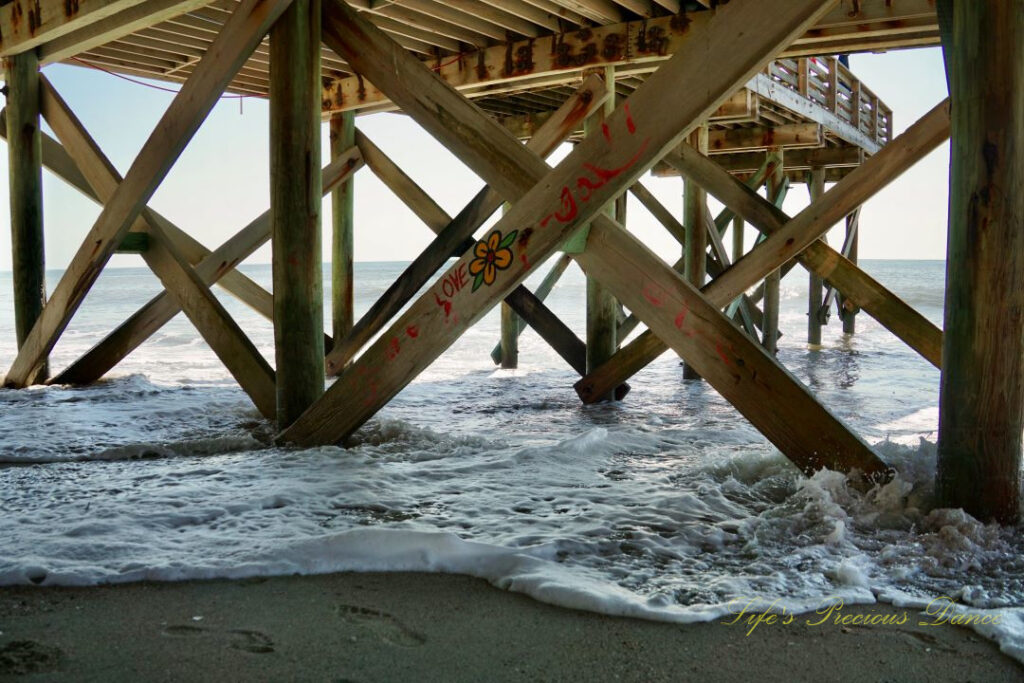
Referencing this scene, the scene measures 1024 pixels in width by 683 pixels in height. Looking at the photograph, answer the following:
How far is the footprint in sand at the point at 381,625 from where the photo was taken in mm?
2277

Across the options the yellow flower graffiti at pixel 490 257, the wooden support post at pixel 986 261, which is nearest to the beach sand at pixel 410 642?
the wooden support post at pixel 986 261

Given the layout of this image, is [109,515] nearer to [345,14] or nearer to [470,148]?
[470,148]

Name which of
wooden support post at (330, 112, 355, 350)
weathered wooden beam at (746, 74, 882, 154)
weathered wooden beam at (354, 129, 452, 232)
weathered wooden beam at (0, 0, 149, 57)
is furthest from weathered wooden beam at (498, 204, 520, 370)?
weathered wooden beam at (0, 0, 149, 57)

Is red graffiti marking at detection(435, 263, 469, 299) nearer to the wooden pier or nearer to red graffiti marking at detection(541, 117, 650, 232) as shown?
the wooden pier

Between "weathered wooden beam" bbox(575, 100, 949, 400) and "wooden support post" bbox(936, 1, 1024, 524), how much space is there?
8.01 ft

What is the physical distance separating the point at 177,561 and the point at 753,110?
748 cm

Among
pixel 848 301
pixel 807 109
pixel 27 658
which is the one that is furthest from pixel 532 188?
pixel 848 301

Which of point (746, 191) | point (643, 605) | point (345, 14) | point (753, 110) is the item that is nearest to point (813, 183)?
point (753, 110)

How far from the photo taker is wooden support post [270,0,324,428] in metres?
4.53

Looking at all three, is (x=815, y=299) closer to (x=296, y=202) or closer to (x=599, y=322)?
(x=599, y=322)

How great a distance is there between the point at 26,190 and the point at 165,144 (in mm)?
2709

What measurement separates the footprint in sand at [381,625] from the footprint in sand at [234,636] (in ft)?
0.78

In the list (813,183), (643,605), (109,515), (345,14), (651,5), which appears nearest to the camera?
(643,605)

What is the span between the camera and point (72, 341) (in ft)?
56.3
